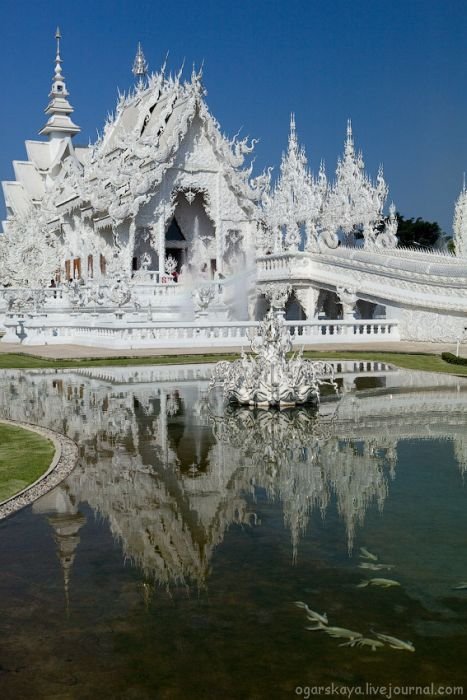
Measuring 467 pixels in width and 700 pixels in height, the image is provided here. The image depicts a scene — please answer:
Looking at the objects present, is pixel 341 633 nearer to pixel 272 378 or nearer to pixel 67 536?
pixel 67 536

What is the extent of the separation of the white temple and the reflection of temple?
32.3ft

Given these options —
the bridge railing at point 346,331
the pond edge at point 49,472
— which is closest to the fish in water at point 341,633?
the pond edge at point 49,472

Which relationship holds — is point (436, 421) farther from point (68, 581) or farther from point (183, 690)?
point (183, 690)

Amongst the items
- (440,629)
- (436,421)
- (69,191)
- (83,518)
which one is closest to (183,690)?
(440,629)

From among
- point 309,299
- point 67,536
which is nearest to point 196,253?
point 309,299

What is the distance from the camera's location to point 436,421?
9484 millimetres

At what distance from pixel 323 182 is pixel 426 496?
123 ft

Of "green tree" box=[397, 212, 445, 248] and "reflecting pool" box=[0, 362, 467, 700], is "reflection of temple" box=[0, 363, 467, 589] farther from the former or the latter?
"green tree" box=[397, 212, 445, 248]

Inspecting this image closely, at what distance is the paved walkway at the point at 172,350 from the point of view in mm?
18969

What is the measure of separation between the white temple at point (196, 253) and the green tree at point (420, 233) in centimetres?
1426

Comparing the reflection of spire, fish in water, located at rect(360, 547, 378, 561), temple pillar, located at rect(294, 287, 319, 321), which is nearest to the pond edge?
the reflection of spire

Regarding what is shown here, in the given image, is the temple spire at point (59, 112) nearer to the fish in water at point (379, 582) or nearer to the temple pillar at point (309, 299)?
the temple pillar at point (309, 299)

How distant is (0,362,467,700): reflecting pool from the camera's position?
3.48m

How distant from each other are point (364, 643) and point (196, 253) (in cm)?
3179
